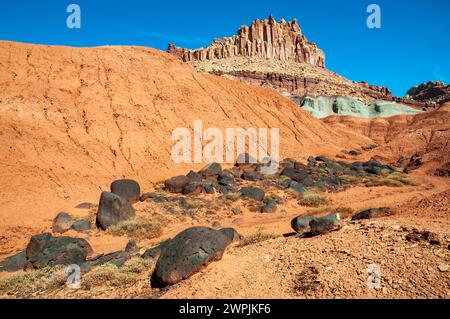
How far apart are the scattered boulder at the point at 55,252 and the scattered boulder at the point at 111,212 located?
2370 millimetres

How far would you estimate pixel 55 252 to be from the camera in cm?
781

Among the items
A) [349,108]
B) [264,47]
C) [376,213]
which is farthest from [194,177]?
[264,47]

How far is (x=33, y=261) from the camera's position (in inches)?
302

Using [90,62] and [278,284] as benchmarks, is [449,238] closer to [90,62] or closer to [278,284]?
[278,284]

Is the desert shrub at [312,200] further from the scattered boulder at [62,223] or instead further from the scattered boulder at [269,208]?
the scattered boulder at [62,223]

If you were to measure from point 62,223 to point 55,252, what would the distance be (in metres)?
3.40

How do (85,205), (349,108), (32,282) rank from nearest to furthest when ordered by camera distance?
1. (32,282)
2. (85,205)
3. (349,108)

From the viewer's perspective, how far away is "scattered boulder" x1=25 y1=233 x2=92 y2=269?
7648mm

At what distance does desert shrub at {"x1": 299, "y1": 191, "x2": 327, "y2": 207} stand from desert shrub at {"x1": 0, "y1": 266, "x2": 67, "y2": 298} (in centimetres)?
1116

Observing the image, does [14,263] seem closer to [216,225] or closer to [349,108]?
[216,225]

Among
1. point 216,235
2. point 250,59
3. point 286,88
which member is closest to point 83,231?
point 216,235

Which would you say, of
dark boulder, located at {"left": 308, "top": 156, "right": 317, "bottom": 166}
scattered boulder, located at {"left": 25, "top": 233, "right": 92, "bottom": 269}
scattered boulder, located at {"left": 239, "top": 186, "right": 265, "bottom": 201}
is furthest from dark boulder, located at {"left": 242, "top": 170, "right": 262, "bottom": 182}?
scattered boulder, located at {"left": 25, "top": 233, "right": 92, "bottom": 269}

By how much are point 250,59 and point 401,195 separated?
87632 mm

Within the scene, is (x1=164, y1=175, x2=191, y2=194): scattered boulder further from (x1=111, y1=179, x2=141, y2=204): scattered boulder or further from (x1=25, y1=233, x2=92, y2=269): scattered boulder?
(x1=25, y1=233, x2=92, y2=269): scattered boulder
